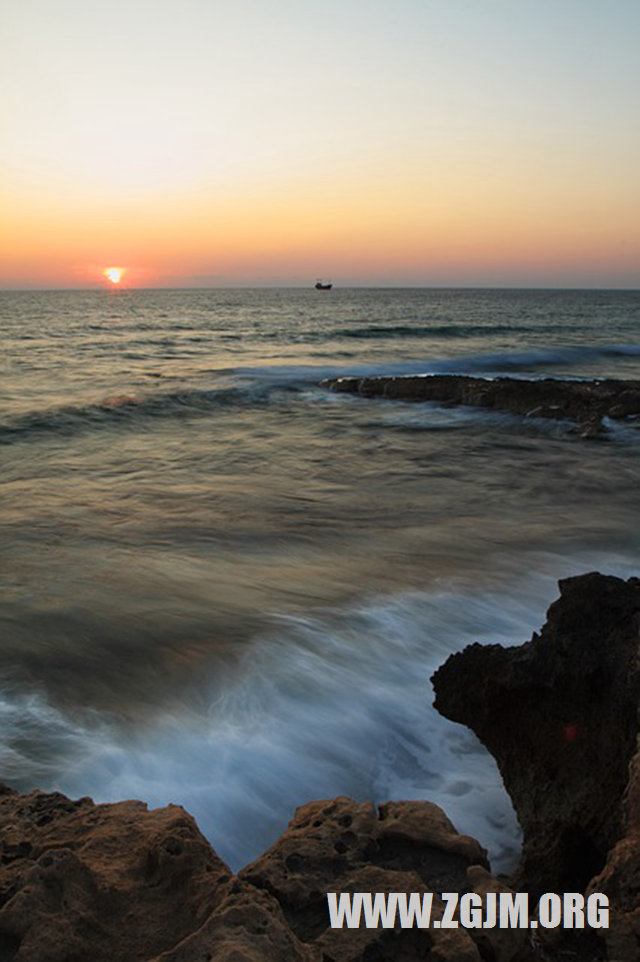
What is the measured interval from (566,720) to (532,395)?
14.0 meters

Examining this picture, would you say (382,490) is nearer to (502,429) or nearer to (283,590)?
(283,590)

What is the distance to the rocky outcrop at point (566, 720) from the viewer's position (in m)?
2.88

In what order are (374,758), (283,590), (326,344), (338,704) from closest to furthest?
(374,758) < (338,704) < (283,590) < (326,344)

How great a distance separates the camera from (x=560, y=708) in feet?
10.8

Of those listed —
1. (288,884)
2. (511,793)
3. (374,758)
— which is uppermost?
(288,884)

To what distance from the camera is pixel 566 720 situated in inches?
129

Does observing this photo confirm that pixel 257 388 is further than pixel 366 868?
Yes

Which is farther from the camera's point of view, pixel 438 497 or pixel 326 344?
pixel 326 344

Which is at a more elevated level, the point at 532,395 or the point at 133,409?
the point at 532,395

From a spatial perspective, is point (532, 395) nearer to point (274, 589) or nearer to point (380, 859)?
point (274, 589)

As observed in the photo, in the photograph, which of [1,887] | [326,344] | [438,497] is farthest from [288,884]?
[326,344]

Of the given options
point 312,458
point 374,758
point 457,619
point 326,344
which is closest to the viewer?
point 374,758

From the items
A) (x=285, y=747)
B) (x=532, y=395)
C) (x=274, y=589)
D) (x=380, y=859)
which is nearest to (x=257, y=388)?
(x=532, y=395)

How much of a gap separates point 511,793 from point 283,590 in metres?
3.35
